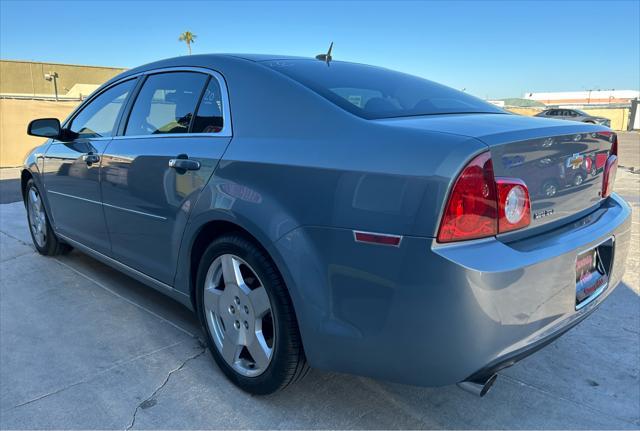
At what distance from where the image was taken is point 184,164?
251cm

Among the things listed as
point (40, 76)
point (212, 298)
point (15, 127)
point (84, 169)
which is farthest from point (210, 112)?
point (40, 76)

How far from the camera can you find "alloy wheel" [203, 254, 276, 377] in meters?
2.25

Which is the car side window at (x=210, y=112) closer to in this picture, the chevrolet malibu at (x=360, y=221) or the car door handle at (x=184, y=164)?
the chevrolet malibu at (x=360, y=221)

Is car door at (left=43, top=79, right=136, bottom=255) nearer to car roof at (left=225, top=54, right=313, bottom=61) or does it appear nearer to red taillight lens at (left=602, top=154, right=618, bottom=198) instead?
car roof at (left=225, top=54, right=313, bottom=61)

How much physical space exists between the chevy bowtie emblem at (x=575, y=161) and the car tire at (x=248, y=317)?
1.27 meters

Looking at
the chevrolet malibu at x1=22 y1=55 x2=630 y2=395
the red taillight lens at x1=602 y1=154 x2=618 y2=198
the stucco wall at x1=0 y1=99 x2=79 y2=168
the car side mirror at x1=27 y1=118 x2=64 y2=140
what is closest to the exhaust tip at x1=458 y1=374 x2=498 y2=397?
the chevrolet malibu at x1=22 y1=55 x2=630 y2=395

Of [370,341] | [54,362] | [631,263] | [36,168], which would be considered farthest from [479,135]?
[36,168]

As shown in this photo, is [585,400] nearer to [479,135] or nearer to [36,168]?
[479,135]

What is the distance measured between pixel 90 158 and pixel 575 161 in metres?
2.89

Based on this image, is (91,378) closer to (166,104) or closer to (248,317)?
(248,317)

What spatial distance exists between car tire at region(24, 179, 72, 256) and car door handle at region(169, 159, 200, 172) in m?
2.22

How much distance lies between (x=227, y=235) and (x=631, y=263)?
12.2 ft

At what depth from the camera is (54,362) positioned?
2738 millimetres

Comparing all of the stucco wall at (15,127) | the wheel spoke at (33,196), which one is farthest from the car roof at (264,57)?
the stucco wall at (15,127)
